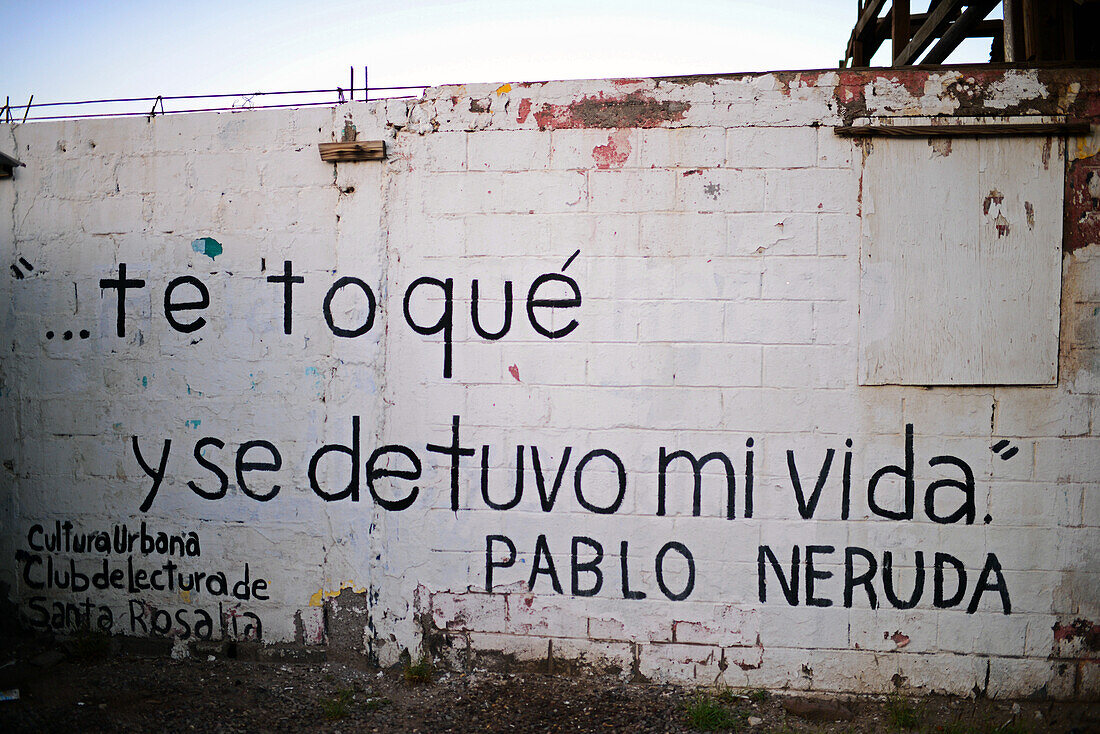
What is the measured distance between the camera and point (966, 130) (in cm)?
312

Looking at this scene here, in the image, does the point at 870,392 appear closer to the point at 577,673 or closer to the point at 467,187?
the point at 577,673

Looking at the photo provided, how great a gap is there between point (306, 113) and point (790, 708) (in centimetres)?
380

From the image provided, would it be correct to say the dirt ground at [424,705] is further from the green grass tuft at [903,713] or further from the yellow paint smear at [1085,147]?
the yellow paint smear at [1085,147]

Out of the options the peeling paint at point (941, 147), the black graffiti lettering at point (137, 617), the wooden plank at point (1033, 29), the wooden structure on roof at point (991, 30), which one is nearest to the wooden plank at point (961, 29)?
the wooden structure on roof at point (991, 30)

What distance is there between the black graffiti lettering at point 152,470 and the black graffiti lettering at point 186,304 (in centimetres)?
62

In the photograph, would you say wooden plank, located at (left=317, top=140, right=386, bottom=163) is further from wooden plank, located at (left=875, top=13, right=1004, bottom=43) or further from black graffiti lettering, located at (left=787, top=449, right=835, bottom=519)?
wooden plank, located at (left=875, top=13, right=1004, bottom=43)

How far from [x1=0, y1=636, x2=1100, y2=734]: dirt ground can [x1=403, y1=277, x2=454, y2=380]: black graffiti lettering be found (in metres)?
1.56

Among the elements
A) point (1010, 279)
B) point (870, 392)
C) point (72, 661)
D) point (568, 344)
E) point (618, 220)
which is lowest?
point (72, 661)

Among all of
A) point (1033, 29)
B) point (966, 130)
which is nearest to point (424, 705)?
point (966, 130)

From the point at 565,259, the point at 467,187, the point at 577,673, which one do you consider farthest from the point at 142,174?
the point at 577,673

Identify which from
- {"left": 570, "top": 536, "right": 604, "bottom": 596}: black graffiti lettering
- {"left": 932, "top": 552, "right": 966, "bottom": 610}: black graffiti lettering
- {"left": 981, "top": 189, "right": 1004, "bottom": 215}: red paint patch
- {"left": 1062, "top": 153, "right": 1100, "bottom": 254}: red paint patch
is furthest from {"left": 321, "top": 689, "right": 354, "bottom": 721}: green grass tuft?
{"left": 1062, "top": 153, "right": 1100, "bottom": 254}: red paint patch

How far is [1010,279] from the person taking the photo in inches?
123

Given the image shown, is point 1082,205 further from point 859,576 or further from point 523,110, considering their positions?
point 523,110

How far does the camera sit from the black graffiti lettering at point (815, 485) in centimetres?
323
